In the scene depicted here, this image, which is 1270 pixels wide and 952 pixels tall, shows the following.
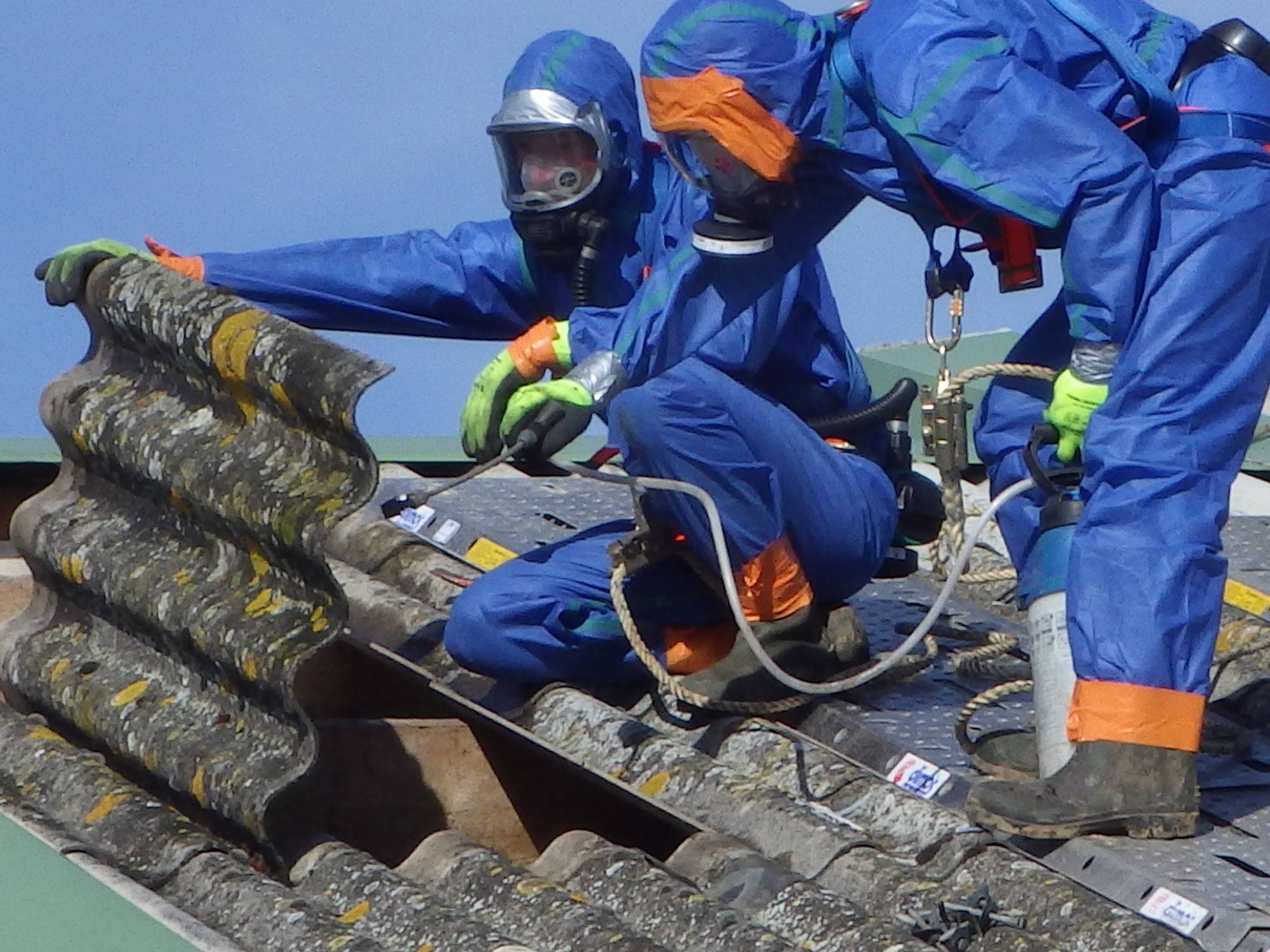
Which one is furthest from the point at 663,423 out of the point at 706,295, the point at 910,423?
the point at 910,423

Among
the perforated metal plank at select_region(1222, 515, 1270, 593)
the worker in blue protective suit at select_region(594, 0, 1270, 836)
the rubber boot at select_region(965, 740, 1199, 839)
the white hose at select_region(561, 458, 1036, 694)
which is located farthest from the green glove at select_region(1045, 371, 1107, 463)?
the perforated metal plank at select_region(1222, 515, 1270, 593)

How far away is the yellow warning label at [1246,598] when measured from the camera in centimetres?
469

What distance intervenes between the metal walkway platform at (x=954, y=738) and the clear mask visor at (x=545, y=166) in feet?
2.10

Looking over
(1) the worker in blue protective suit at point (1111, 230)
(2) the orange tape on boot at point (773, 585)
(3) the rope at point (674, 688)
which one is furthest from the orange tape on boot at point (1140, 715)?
(2) the orange tape on boot at point (773, 585)

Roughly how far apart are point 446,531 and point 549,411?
1101 mm

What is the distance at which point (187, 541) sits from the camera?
13.4 ft

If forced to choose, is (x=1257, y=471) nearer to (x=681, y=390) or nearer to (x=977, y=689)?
(x=977, y=689)

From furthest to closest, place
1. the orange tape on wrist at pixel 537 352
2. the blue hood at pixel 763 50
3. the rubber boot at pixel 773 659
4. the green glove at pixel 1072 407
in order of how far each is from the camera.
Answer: the orange tape on wrist at pixel 537 352 → the rubber boot at pixel 773 659 → the blue hood at pixel 763 50 → the green glove at pixel 1072 407

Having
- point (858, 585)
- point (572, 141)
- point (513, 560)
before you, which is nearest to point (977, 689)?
point (858, 585)

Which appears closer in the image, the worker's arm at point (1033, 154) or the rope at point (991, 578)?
the worker's arm at point (1033, 154)

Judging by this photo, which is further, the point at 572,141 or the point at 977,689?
the point at 572,141

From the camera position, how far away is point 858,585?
4414 mm

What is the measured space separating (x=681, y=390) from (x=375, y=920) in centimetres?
106

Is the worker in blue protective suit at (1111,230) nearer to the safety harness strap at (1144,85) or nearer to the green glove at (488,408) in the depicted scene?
the safety harness strap at (1144,85)
